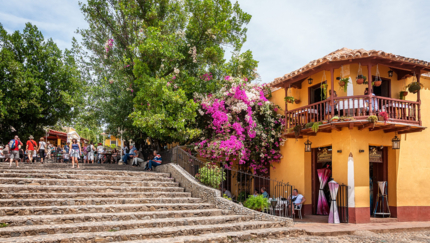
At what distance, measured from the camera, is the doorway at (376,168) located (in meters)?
12.1

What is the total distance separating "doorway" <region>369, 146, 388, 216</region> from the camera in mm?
12109

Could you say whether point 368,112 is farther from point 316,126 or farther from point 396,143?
point 396,143

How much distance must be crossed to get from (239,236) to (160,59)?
8.50m

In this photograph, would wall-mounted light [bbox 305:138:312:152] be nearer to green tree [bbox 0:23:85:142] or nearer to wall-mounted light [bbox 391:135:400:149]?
wall-mounted light [bbox 391:135:400:149]

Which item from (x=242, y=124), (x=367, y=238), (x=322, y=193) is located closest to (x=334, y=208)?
(x=322, y=193)

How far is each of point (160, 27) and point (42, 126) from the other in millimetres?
14972

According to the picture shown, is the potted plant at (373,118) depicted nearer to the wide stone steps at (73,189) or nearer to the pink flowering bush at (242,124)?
the pink flowering bush at (242,124)

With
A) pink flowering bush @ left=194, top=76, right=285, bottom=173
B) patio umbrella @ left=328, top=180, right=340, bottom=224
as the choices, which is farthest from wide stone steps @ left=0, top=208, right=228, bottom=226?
pink flowering bush @ left=194, top=76, right=285, bottom=173

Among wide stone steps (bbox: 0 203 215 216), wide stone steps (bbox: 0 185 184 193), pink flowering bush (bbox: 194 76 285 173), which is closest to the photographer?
wide stone steps (bbox: 0 203 215 216)

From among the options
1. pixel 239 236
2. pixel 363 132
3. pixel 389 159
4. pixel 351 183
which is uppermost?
pixel 363 132

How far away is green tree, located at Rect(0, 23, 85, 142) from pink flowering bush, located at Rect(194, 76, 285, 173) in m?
10.1

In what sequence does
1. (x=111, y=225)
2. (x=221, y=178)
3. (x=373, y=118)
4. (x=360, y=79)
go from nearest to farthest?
(x=111, y=225) < (x=373, y=118) < (x=221, y=178) < (x=360, y=79)

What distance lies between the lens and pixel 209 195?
32.3ft

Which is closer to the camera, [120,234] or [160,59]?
[120,234]
